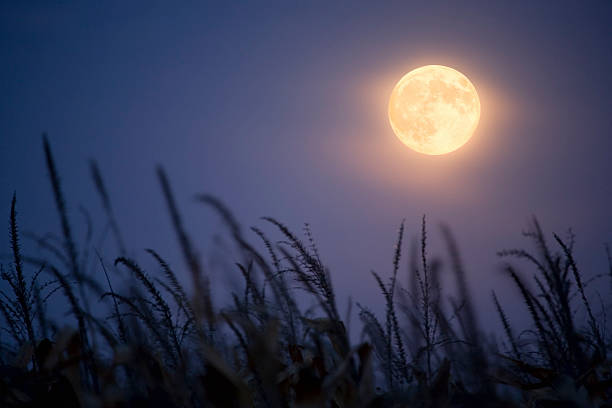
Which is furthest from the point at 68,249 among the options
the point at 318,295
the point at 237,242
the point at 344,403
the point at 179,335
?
the point at 344,403

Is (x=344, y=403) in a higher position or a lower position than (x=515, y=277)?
lower

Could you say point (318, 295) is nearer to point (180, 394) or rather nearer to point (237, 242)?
point (180, 394)

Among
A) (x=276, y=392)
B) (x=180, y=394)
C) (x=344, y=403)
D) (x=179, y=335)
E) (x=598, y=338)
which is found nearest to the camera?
(x=276, y=392)

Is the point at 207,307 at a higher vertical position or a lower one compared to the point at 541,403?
higher

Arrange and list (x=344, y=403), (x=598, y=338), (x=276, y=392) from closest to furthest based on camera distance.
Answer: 1. (x=276, y=392)
2. (x=344, y=403)
3. (x=598, y=338)

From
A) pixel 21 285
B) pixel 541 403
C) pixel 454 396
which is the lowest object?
pixel 541 403

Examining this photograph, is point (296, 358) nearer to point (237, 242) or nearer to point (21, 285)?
point (237, 242)

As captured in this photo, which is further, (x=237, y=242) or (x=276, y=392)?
(x=237, y=242)

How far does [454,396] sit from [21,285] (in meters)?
1.73

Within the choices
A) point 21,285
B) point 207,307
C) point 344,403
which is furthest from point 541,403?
point 21,285

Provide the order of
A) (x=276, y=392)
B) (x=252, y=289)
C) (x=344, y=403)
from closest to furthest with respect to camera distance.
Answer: (x=276, y=392) < (x=344, y=403) < (x=252, y=289)

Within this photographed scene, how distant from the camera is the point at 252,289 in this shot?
1.96 m

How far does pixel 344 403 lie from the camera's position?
1.66m

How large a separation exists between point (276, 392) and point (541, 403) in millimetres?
1200
